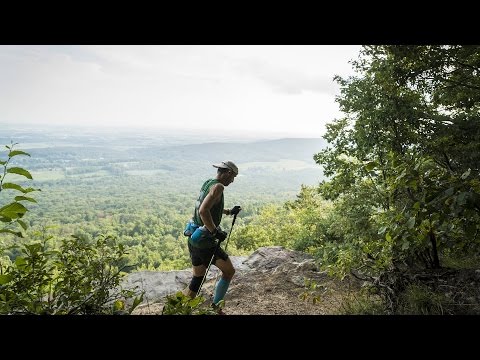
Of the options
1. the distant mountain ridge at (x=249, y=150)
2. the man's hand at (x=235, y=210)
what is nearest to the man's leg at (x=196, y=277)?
the man's hand at (x=235, y=210)

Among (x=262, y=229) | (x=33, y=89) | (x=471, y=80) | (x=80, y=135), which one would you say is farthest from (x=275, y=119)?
(x=471, y=80)

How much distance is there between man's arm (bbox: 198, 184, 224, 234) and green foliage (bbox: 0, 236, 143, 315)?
1.47m

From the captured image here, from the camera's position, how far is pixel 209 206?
4445 mm

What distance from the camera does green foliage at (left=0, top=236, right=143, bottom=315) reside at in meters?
1.93

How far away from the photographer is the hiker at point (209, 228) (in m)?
4.45

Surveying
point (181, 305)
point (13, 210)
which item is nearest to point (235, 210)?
point (181, 305)

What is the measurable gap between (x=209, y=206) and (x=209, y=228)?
0.28m

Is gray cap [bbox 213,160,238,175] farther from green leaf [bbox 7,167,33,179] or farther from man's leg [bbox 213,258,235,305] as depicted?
green leaf [bbox 7,167,33,179]

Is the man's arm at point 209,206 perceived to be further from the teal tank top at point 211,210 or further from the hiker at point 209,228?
the teal tank top at point 211,210

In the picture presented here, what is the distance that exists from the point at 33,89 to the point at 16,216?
6238 inches

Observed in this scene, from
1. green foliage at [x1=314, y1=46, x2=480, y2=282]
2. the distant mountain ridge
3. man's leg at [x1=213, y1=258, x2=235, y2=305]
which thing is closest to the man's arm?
man's leg at [x1=213, y1=258, x2=235, y2=305]

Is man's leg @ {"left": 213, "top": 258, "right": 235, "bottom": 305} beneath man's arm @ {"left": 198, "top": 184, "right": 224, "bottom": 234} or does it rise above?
beneath

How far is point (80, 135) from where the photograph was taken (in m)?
73.5

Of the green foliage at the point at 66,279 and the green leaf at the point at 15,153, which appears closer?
the green leaf at the point at 15,153
